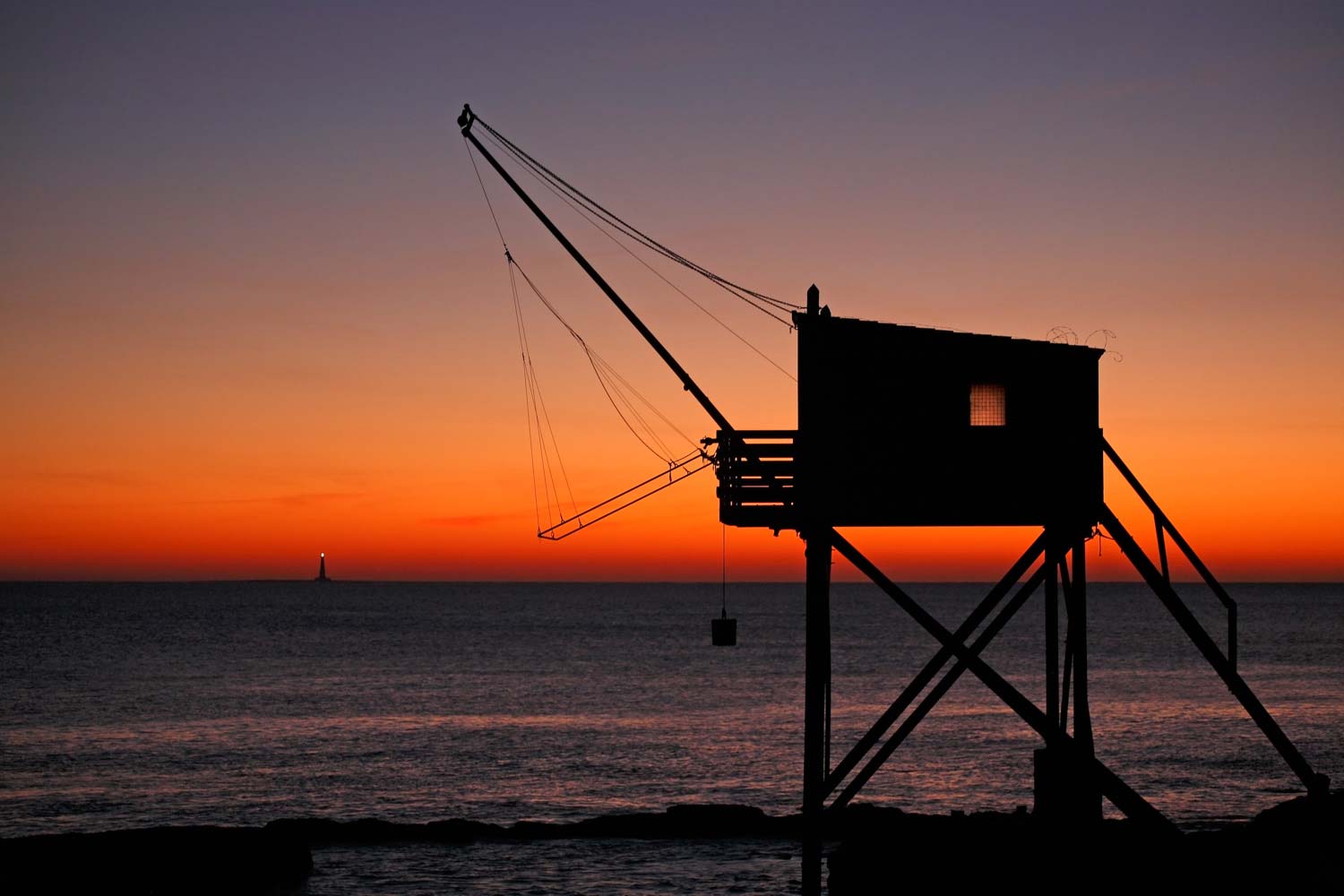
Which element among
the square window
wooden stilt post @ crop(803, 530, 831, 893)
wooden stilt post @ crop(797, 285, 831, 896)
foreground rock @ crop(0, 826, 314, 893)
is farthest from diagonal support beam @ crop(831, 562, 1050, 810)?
foreground rock @ crop(0, 826, 314, 893)

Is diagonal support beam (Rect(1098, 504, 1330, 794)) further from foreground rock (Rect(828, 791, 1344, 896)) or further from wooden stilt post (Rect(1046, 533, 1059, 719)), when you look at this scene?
wooden stilt post (Rect(1046, 533, 1059, 719))

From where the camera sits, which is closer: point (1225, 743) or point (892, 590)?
point (892, 590)

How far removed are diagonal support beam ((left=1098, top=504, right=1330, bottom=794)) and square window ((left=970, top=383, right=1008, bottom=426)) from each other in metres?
2.21

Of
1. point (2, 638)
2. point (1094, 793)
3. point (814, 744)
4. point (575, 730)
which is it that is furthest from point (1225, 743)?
point (2, 638)

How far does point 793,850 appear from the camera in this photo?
102 ft

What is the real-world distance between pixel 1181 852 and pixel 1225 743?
3709cm

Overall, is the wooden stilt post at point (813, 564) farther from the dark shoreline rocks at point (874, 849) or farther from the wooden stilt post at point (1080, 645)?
the wooden stilt post at point (1080, 645)

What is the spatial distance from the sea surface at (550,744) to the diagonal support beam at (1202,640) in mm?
10530

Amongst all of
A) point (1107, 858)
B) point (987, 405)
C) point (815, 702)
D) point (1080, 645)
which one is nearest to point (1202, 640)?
point (1080, 645)

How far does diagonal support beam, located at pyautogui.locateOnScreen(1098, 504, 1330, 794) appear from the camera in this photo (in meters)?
20.7

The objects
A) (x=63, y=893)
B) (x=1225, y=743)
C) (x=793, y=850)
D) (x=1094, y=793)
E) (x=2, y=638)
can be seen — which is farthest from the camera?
(x=2, y=638)

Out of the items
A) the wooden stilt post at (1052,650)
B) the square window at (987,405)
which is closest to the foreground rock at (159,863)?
the wooden stilt post at (1052,650)

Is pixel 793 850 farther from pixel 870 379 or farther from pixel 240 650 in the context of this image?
pixel 240 650

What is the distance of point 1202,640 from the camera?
2175 centimetres
